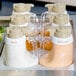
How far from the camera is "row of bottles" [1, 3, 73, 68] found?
3.05 feet

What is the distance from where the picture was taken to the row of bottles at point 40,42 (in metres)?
0.93

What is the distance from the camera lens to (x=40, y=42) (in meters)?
1.05

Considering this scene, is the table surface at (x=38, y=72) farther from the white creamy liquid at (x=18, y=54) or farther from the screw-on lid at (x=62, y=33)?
the screw-on lid at (x=62, y=33)

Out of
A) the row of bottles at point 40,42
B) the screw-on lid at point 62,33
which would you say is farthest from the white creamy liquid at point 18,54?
the screw-on lid at point 62,33

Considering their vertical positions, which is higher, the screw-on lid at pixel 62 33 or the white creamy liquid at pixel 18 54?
the screw-on lid at pixel 62 33

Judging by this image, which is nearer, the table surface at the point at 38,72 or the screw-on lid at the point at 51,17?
the table surface at the point at 38,72

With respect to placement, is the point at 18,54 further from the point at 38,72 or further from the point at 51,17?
the point at 51,17

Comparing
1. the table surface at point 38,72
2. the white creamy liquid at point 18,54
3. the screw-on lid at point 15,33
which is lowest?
the table surface at point 38,72

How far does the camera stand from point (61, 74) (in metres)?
0.94

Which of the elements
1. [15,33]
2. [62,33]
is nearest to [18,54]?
[15,33]

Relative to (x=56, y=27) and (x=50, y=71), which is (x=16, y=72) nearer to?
(x=50, y=71)

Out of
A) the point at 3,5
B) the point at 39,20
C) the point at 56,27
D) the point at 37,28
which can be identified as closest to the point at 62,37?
the point at 56,27

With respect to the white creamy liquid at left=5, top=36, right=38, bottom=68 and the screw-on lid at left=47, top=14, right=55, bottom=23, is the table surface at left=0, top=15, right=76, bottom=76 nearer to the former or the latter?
the white creamy liquid at left=5, top=36, right=38, bottom=68

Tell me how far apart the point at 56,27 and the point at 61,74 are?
0.64 ft
